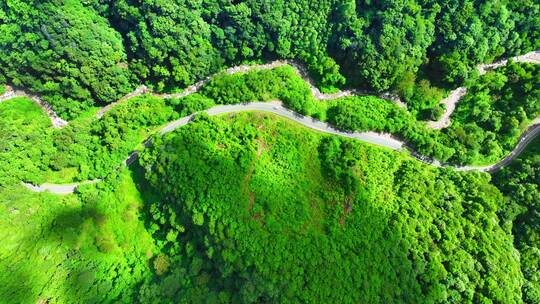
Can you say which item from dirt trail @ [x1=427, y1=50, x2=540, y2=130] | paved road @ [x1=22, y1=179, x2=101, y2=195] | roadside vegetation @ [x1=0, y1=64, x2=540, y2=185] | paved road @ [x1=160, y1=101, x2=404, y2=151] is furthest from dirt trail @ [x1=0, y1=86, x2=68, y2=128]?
dirt trail @ [x1=427, y1=50, x2=540, y2=130]

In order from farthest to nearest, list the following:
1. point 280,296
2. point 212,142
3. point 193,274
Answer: point 212,142 < point 193,274 < point 280,296

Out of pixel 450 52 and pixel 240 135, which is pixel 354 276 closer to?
pixel 240 135

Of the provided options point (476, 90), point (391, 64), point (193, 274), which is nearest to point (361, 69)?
point (391, 64)

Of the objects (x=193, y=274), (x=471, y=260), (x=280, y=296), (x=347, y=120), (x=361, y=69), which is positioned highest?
(x=361, y=69)

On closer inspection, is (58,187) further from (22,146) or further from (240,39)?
(240,39)

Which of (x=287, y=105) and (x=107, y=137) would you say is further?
(x=287, y=105)

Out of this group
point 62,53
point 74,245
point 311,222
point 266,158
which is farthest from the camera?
point 62,53

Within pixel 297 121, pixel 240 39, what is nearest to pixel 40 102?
pixel 240 39
